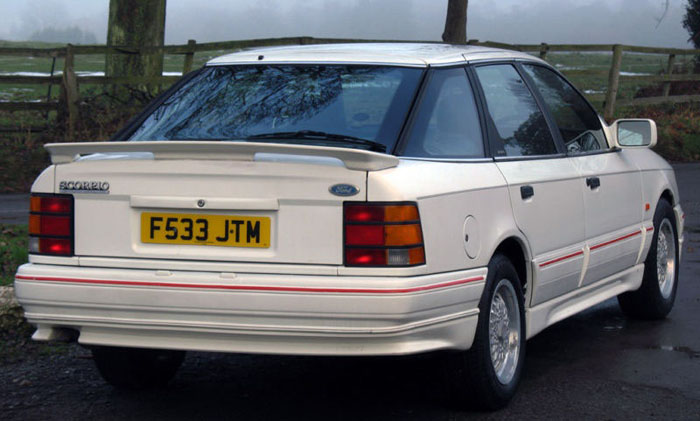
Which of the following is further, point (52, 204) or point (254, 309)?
point (52, 204)

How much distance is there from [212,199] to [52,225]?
0.74m

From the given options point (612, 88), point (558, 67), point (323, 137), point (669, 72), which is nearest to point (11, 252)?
point (323, 137)

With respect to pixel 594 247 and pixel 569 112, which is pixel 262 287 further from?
pixel 569 112

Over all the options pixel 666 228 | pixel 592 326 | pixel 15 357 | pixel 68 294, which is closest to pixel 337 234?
pixel 68 294

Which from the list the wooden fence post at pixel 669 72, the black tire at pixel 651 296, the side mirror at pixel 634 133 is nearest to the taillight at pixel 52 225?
the side mirror at pixel 634 133

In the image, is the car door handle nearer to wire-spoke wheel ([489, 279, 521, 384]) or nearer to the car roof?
the car roof

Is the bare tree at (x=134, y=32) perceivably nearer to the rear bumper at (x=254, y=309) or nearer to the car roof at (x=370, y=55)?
the car roof at (x=370, y=55)

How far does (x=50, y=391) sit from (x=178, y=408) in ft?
2.24

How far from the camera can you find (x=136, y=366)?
5.20 m

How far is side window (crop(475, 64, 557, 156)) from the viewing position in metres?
5.25

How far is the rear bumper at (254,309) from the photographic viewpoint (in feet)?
→ 13.5

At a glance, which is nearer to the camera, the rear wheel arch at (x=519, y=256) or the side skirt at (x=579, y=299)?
the rear wheel arch at (x=519, y=256)

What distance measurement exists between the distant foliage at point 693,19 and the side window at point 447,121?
87.1 feet

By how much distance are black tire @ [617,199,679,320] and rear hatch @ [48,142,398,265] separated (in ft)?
10.3
